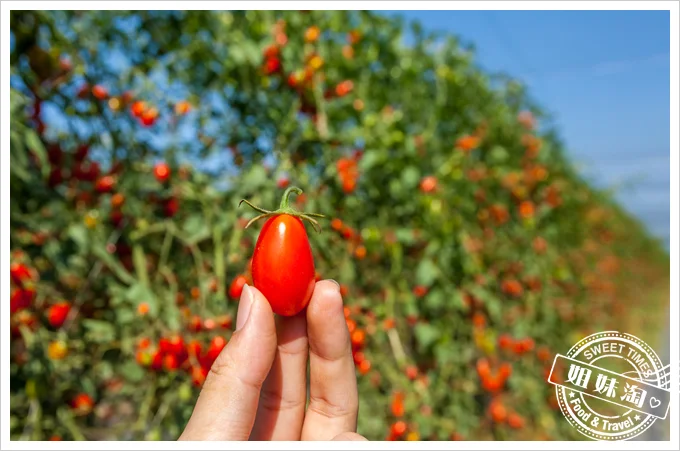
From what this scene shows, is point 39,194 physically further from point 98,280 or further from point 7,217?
point 98,280

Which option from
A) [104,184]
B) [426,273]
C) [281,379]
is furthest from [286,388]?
[426,273]

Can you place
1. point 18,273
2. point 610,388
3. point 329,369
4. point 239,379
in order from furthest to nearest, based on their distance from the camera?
point 610,388 < point 18,273 < point 329,369 < point 239,379

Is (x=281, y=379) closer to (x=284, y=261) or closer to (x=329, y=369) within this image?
(x=329, y=369)

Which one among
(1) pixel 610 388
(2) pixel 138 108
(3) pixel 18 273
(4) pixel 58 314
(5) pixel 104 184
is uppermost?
(2) pixel 138 108

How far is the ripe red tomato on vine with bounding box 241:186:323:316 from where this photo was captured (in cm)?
82

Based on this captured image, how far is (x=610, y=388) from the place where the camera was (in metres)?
2.25

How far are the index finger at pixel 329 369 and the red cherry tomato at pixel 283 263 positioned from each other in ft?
0.16

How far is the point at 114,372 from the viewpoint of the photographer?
1387 mm

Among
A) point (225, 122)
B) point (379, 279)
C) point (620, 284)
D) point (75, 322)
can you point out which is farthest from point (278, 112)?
point (620, 284)

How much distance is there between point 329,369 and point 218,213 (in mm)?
580

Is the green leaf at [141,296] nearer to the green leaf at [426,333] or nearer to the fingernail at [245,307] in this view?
the fingernail at [245,307]

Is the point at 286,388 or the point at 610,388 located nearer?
the point at 286,388

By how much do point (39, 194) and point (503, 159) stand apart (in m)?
2.11

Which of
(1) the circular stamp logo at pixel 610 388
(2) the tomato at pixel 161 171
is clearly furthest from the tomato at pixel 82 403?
(1) the circular stamp logo at pixel 610 388
